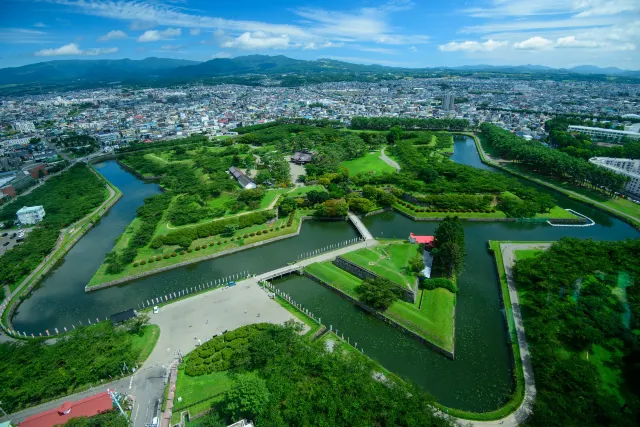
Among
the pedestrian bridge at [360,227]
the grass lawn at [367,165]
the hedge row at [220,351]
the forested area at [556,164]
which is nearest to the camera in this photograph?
the hedge row at [220,351]

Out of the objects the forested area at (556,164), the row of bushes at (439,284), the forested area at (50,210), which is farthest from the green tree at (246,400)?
the forested area at (556,164)

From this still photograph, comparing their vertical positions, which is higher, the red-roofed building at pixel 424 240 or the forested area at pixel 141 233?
the red-roofed building at pixel 424 240

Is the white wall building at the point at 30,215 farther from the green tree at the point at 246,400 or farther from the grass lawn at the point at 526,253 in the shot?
the grass lawn at the point at 526,253

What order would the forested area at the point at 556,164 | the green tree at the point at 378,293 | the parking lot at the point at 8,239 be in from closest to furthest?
1. the green tree at the point at 378,293
2. the parking lot at the point at 8,239
3. the forested area at the point at 556,164

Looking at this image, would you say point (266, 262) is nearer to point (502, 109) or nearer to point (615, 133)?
point (615, 133)

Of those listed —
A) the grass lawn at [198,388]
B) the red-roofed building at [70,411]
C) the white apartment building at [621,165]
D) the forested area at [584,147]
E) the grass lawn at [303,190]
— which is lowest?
the grass lawn at [198,388]

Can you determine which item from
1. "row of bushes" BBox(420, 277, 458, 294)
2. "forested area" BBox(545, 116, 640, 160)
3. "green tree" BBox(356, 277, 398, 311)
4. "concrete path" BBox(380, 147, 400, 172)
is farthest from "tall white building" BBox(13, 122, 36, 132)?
"forested area" BBox(545, 116, 640, 160)
